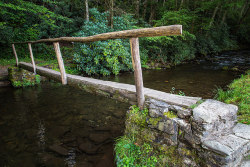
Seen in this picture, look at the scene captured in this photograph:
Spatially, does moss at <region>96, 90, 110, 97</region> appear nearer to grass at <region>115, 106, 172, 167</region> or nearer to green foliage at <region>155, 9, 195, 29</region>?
grass at <region>115, 106, 172, 167</region>

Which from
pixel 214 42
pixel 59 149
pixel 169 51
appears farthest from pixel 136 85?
pixel 214 42

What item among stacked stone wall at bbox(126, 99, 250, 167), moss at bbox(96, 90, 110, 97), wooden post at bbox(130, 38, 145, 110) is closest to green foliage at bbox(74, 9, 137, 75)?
moss at bbox(96, 90, 110, 97)

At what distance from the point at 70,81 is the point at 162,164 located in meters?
3.09

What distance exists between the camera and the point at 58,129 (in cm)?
370

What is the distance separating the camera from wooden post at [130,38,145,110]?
7.11 feet

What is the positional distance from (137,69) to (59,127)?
2963 millimetres

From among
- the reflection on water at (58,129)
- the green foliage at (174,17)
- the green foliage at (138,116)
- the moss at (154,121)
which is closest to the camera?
the moss at (154,121)

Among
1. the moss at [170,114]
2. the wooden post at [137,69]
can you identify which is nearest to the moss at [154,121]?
the moss at [170,114]

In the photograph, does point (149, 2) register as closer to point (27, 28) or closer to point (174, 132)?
point (27, 28)

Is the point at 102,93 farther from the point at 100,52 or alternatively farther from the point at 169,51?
the point at 169,51

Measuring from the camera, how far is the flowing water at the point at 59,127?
279 cm

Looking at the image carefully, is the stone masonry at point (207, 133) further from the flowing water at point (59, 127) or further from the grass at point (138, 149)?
the flowing water at point (59, 127)

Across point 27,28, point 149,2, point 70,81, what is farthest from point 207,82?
point 27,28

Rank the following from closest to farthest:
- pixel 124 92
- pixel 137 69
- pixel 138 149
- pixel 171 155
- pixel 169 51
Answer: pixel 171 155 → pixel 137 69 → pixel 138 149 → pixel 124 92 → pixel 169 51
